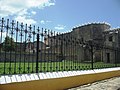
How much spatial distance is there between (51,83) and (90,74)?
3.47m

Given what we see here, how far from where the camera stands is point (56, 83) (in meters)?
8.05

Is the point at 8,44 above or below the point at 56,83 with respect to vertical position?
above

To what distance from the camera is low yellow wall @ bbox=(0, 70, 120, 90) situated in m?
6.30

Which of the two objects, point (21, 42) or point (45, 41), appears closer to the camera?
point (21, 42)

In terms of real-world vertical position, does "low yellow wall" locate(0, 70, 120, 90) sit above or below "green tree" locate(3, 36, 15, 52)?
below

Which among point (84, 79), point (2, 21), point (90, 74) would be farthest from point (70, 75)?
point (2, 21)

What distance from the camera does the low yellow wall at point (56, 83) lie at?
20.7ft

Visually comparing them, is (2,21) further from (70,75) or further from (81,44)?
(81,44)

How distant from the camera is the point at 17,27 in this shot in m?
6.96

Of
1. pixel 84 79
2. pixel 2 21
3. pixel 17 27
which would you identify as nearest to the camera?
pixel 2 21

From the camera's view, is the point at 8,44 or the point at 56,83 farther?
the point at 56,83

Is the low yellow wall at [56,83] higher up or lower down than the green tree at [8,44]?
lower down

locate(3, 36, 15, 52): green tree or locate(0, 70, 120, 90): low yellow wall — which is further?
locate(3, 36, 15, 52): green tree

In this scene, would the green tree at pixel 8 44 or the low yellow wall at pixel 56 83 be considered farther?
the green tree at pixel 8 44
